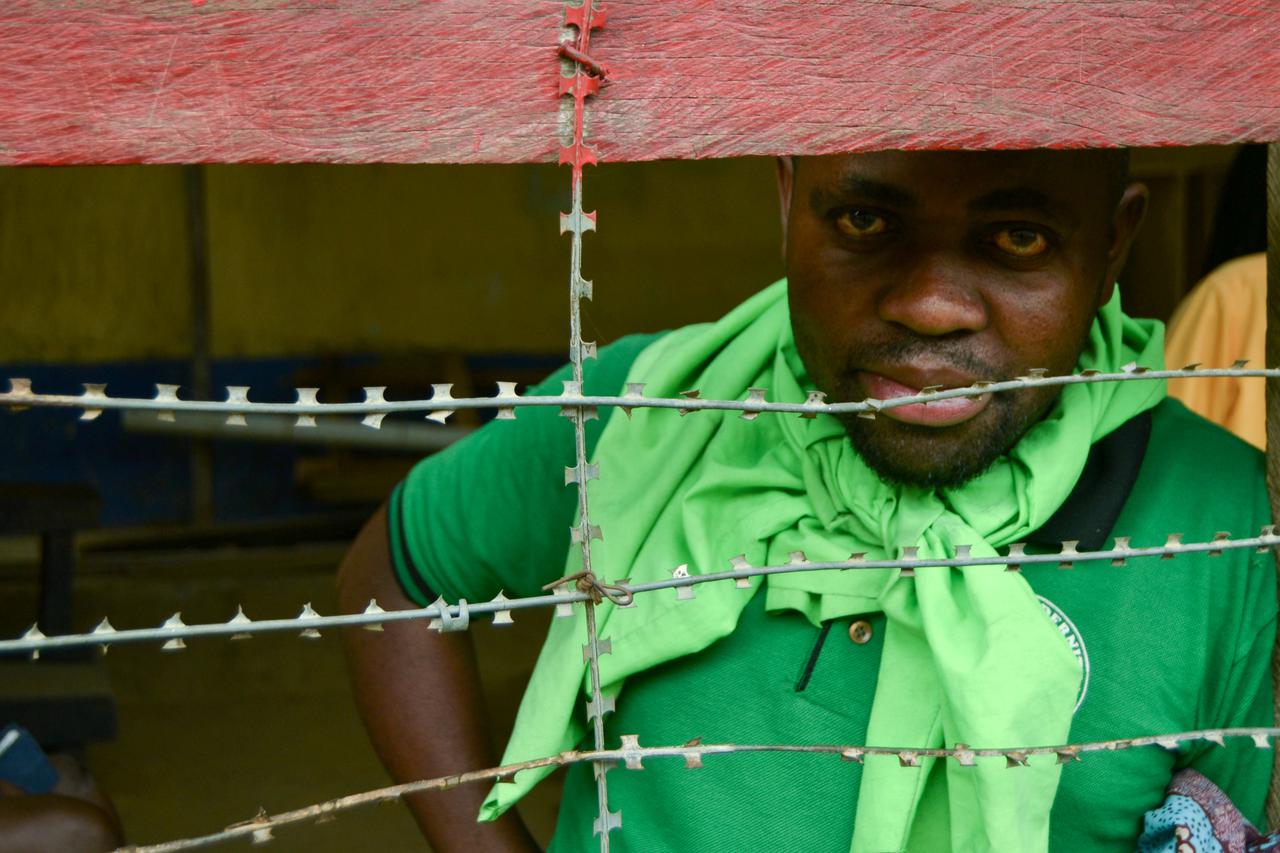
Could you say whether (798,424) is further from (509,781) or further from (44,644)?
(44,644)

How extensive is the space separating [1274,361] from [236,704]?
4.28m

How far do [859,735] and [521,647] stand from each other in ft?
13.1

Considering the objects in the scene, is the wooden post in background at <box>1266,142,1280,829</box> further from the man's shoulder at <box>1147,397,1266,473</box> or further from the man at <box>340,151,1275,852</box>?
the man's shoulder at <box>1147,397,1266,473</box>

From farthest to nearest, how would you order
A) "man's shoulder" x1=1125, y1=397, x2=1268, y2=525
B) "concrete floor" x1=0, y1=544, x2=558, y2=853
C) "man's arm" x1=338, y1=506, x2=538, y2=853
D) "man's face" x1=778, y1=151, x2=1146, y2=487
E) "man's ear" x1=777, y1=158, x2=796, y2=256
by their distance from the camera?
"concrete floor" x1=0, y1=544, x2=558, y2=853 < "man's arm" x1=338, y1=506, x2=538, y2=853 < "man's ear" x1=777, y1=158, x2=796, y2=256 < "man's shoulder" x1=1125, y1=397, x2=1268, y2=525 < "man's face" x1=778, y1=151, x2=1146, y2=487

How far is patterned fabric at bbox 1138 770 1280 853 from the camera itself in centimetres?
130

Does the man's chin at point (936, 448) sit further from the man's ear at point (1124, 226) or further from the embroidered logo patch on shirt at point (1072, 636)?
the man's ear at point (1124, 226)

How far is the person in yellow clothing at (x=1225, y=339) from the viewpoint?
2.44 m

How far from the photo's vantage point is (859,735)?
1402mm

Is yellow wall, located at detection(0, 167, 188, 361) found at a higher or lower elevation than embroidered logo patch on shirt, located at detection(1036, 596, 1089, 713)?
higher

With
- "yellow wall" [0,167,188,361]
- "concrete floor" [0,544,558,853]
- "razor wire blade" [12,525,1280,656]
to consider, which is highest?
"yellow wall" [0,167,188,361]

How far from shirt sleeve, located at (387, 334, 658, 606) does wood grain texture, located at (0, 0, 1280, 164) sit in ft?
2.47

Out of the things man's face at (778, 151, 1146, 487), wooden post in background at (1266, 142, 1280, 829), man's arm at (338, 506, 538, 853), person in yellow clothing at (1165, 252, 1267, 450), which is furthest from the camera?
person in yellow clothing at (1165, 252, 1267, 450)

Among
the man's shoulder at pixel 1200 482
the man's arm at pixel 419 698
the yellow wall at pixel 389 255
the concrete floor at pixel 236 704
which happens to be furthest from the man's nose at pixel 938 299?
the yellow wall at pixel 389 255

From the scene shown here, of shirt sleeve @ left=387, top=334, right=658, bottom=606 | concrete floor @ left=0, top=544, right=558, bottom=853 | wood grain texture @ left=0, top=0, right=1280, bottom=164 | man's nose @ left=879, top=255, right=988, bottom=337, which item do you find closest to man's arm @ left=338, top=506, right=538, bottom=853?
shirt sleeve @ left=387, top=334, right=658, bottom=606
